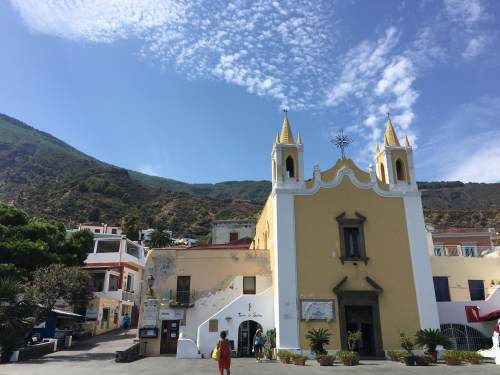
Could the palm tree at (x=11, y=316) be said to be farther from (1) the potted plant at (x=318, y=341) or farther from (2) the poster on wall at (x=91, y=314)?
(1) the potted plant at (x=318, y=341)

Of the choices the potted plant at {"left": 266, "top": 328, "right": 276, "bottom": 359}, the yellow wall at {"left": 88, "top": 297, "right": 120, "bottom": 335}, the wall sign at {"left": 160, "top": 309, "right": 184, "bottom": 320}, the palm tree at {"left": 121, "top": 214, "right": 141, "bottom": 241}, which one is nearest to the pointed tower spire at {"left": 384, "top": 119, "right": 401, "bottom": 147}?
the potted plant at {"left": 266, "top": 328, "right": 276, "bottom": 359}

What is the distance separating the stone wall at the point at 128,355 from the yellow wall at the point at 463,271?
60.1ft

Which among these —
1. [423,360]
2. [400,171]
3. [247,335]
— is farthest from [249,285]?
Answer: [400,171]

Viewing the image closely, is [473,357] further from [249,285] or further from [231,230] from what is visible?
[231,230]

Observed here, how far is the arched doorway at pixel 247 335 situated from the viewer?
65.1 ft

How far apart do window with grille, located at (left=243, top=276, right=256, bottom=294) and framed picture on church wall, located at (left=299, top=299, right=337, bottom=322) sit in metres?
4.16

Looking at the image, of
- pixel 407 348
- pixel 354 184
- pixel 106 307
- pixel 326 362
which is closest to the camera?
pixel 326 362

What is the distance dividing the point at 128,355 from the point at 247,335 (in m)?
6.07

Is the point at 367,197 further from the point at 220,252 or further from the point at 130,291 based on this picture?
the point at 130,291

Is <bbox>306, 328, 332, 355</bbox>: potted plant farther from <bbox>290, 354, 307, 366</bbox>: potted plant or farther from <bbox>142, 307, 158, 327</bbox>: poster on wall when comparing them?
<bbox>142, 307, 158, 327</bbox>: poster on wall

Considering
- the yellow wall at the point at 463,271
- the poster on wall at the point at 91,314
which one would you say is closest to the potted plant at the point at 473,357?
the yellow wall at the point at 463,271

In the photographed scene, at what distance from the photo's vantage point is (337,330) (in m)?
18.5

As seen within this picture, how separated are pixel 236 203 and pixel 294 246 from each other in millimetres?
110299

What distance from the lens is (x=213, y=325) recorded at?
19.8 m
